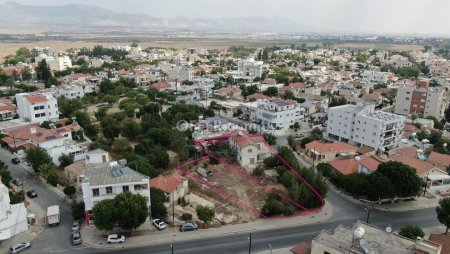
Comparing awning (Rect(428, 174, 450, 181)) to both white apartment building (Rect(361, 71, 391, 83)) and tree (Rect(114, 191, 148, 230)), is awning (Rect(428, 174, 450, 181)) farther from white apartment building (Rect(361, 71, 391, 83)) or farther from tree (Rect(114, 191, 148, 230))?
white apartment building (Rect(361, 71, 391, 83))

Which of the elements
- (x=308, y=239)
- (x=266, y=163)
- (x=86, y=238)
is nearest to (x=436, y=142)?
(x=266, y=163)

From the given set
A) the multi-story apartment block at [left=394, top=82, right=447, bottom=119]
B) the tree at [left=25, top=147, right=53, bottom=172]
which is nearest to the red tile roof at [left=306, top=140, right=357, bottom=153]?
the multi-story apartment block at [left=394, top=82, right=447, bottom=119]

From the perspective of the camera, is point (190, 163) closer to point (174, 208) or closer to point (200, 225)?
point (174, 208)

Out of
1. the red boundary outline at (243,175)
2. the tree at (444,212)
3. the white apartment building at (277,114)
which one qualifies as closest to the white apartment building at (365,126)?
the white apartment building at (277,114)

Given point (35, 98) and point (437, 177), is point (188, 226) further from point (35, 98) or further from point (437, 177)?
point (35, 98)

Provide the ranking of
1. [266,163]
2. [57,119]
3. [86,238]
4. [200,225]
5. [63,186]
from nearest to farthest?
[86,238] < [200,225] < [63,186] < [266,163] < [57,119]

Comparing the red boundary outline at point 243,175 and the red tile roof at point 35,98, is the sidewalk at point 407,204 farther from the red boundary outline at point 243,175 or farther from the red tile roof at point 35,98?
the red tile roof at point 35,98

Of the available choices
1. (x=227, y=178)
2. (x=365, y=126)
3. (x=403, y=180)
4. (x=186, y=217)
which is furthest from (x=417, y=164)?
(x=186, y=217)
